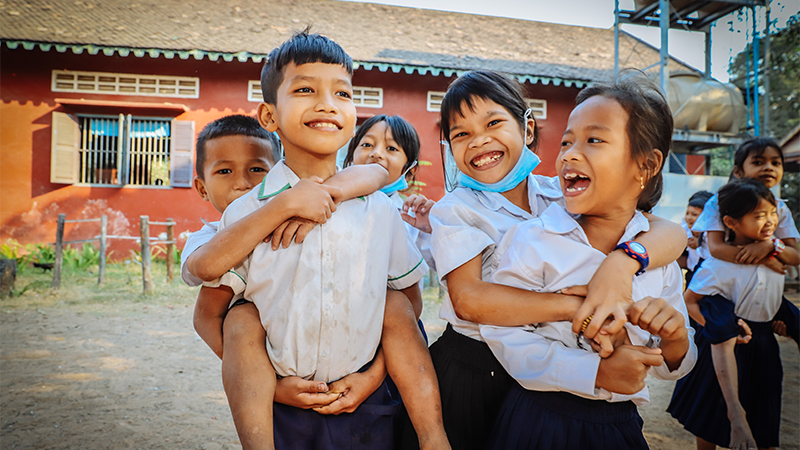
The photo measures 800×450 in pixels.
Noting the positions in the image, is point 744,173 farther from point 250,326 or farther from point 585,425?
point 250,326

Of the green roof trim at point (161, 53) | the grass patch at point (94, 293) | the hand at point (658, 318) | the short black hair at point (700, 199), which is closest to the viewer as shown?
the hand at point (658, 318)

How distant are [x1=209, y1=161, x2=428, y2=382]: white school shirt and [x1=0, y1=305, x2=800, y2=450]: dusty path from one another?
2.10 metres

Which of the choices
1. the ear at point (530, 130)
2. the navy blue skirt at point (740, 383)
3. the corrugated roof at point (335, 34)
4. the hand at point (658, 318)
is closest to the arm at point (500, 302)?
the hand at point (658, 318)

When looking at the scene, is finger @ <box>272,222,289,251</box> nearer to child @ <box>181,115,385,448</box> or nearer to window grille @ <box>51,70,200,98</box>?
child @ <box>181,115,385,448</box>

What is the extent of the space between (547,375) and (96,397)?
3.77 metres

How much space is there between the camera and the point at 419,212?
1878 millimetres

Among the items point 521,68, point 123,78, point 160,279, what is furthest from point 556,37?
point 160,279

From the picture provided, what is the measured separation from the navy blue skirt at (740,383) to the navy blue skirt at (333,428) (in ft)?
6.97

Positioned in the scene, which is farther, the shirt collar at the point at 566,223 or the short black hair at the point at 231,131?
the short black hair at the point at 231,131

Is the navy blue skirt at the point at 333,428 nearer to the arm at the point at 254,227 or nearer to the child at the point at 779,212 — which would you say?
the arm at the point at 254,227

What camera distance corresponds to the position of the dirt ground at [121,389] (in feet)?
10.2

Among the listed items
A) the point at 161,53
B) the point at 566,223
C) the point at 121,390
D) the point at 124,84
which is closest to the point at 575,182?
the point at 566,223

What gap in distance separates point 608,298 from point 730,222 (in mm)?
2071

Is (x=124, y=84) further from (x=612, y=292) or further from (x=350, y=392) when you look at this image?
(x=612, y=292)
